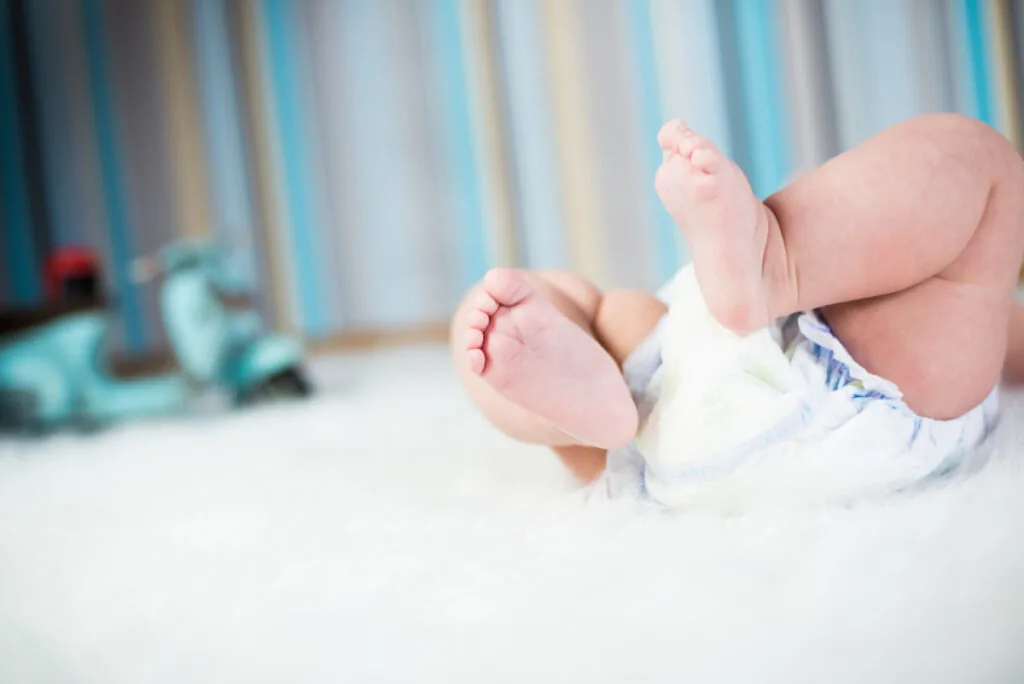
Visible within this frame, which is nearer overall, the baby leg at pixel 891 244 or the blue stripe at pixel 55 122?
the baby leg at pixel 891 244

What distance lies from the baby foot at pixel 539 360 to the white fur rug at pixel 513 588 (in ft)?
0.28

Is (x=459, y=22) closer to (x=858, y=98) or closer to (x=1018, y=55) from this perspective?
(x=858, y=98)

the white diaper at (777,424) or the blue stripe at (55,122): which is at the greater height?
the blue stripe at (55,122)

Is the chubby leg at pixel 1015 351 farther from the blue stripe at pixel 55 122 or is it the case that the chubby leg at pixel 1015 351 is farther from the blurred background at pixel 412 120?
the blue stripe at pixel 55 122

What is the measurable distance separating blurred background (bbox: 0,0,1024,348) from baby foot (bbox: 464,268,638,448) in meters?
1.38

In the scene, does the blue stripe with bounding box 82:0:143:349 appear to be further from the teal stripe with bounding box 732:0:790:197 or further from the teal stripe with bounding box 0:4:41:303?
the teal stripe with bounding box 732:0:790:197

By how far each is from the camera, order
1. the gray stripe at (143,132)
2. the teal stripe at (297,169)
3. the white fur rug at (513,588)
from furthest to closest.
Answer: the gray stripe at (143,132)
the teal stripe at (297,169)
the white fur rug at (513,588)

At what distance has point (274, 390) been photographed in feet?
5.63

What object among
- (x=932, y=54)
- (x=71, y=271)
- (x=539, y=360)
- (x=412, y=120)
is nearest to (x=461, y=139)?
(x=412, y=120)

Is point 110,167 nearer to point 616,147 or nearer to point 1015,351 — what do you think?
point 616,147

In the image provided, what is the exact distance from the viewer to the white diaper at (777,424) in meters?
0.60

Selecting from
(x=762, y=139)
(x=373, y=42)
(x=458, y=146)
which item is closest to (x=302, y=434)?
(x=762, y=139)

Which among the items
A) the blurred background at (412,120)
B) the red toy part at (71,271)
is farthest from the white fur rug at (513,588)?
the blurred background at (412,120)

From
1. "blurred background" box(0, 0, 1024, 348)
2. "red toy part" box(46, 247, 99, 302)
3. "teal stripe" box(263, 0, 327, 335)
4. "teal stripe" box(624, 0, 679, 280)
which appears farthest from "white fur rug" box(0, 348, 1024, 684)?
"teal stripe" box(263, 0, 327, 335)
